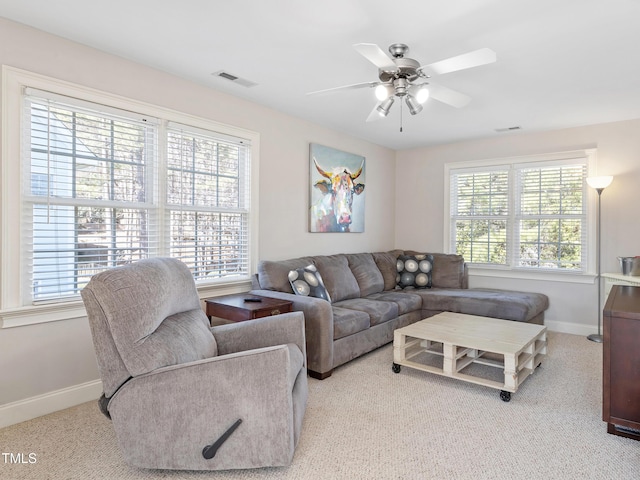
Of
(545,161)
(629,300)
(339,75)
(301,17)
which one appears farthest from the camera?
(545,161)

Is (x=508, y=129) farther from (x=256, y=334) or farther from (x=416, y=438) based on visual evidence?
(x=256, y=334)

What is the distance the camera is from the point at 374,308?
12.5ft

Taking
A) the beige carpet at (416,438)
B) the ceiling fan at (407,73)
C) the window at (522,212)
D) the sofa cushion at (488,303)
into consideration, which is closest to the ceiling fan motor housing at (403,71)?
the ceiling fan at (407,73)

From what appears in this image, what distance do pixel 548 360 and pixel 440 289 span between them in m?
1.52

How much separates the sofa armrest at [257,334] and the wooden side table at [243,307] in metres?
0.43

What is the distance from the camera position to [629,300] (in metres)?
2.54

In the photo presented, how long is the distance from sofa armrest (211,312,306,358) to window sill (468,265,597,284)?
11.7 feet

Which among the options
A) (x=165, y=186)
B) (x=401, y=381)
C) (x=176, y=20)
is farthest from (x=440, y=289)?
(x=176, y=20)

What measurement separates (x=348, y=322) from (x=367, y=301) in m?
0.70

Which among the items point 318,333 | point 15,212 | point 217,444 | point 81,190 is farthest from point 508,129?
point 15,212

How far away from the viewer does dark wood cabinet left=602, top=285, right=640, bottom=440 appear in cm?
219

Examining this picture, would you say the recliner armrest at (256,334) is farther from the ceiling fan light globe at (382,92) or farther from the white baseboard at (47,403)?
the ceiling fan light globe at (382,92)

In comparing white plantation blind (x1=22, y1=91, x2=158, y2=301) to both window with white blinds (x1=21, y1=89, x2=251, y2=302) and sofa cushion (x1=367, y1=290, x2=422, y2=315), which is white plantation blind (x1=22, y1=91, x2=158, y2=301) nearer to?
window with white blinds (x1=21, y1=89, x2=251, y2=302)

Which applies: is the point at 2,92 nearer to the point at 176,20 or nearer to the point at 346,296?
the point at 176,20
